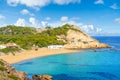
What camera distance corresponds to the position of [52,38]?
111812 mm

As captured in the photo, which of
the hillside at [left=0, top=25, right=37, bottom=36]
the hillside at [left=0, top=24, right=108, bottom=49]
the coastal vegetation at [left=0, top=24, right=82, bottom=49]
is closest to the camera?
the coastal vegetation at [left=0, top=24, right=82, bottom=49]

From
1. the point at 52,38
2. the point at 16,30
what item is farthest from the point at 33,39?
the point at 16,30

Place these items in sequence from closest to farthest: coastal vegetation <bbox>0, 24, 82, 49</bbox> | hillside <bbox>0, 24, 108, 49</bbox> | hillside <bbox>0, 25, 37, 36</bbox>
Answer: coastal vegetation <bbox>0, 24, 82, 49</bbox>, hillside <bbox>0, 24, 108, 49</bbox>, hillside <bbox>0, 25, 37, 36</bbox>

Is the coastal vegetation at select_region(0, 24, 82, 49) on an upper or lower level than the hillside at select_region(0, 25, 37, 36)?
lower

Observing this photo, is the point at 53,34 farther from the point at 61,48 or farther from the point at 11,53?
the point at 11,53

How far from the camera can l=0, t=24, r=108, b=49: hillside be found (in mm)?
100875

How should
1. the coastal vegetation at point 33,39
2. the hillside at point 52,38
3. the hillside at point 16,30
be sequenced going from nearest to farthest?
the coastal vegetation at point 33,39, the hillside at point 52,38, the hillside at point 16,30

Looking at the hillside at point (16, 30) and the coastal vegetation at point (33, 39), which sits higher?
the hillside at point (16, 30)

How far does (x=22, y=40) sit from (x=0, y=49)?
24595 mm

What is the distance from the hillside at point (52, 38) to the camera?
100875mm

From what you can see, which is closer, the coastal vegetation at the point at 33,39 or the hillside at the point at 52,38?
the coastal vegetation at the point at 33,39

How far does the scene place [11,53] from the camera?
76.8 m

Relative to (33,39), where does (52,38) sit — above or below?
above

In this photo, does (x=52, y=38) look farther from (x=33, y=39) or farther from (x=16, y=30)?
(x=16, y=30)
